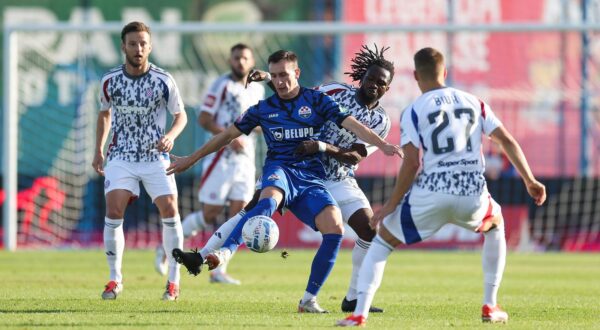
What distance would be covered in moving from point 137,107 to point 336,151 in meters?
2.07

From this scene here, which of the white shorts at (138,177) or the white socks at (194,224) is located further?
the white socks at (194,224)

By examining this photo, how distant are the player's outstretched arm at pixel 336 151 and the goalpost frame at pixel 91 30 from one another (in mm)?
9644

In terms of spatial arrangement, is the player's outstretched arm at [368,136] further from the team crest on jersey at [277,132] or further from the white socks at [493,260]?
the white socks at [493,260]

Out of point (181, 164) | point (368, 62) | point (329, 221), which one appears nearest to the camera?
point (329, 221)

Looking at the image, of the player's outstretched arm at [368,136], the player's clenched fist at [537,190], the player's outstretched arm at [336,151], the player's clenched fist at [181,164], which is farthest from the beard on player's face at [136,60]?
the player's clenched fist at [537,190]

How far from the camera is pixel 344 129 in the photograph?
1042 cm

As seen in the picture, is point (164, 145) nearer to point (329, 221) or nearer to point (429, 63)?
point (329, 221)

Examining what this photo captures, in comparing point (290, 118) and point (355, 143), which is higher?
point (290, 118)

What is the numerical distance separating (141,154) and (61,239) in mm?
11514

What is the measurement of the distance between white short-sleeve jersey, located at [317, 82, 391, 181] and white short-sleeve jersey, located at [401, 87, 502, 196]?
177 centimetres

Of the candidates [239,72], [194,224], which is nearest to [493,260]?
[239,72]

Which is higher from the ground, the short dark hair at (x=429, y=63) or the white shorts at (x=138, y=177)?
the short dark hair at (x=429, y=63)

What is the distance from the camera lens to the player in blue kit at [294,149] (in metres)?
9.81

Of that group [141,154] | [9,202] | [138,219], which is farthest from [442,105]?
[138,219]
